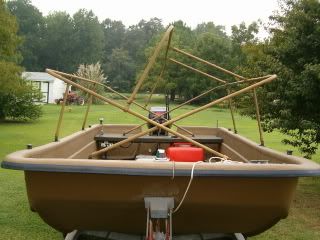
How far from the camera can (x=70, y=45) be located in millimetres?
77000

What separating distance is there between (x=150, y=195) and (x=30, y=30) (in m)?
80.4

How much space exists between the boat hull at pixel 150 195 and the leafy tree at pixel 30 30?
68124 millimetres

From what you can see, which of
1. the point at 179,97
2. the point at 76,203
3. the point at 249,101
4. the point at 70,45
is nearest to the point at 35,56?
the point at 70,45

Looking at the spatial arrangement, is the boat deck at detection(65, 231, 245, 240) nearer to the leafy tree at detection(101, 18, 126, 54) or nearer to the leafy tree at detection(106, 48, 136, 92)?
→ the leafy tree at detection(106, 48, 136, 92)

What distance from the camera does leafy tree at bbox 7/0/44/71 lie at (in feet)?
241

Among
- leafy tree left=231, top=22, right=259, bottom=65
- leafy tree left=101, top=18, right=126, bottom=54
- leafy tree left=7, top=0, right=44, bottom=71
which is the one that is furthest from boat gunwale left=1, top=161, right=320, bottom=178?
leafy tree left=101, top=18, right=126, bottom=54

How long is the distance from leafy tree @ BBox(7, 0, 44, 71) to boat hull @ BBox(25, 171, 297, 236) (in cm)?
6812

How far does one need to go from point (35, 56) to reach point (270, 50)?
7033cm

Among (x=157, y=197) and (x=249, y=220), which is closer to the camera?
(x=157, y=197)

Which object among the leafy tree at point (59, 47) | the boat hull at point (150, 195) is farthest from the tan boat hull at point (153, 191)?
the leafy tree at point (59, 47)

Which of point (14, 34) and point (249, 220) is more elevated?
point (14, 34)

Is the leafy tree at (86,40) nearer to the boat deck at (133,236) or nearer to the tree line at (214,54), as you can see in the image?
the tree line at (214,54)

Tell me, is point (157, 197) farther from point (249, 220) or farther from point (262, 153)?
point (262, 153)

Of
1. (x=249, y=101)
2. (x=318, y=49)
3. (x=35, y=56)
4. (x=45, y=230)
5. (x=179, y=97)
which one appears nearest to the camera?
(x=45, y=230)
